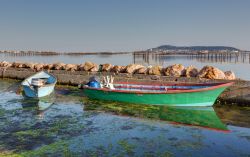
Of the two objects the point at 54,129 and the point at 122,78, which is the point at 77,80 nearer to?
the point at 122,78

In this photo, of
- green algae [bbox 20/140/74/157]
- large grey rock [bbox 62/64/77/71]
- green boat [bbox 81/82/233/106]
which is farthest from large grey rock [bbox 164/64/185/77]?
green algae [bbox 20/140/74/157]

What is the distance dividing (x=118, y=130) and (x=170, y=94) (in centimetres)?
532

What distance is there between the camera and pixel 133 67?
25750 mm

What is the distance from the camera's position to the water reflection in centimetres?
1435

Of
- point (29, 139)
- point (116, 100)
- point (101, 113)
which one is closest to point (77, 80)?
point (116, 100)

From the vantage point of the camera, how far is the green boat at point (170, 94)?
17.1m

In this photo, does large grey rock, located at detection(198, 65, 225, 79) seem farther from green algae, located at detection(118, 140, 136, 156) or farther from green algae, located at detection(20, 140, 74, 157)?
green algae, located at detection(20, 140, 74, 157)

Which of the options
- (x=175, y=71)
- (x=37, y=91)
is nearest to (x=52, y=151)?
(x=37, y=91)

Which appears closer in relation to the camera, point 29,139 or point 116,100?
point 29,139

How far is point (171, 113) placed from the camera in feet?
53.1

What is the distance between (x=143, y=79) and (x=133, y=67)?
3.19 meters

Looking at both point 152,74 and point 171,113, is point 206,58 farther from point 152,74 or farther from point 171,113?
point 171,113

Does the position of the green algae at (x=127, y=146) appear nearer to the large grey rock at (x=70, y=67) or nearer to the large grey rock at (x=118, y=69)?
the large grey rock at (x=118, y=69)

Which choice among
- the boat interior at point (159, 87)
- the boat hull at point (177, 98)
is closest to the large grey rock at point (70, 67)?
the boat interior at point (159, 87)
